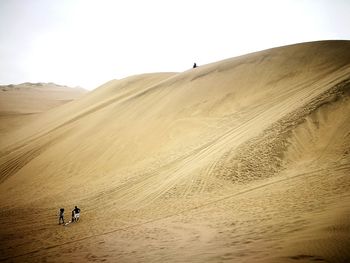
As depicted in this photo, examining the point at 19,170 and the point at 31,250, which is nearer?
the point at 31,250

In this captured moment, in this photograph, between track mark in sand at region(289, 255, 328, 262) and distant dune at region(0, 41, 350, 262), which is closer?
track mark in sand at region(289, 255, 328, 262)

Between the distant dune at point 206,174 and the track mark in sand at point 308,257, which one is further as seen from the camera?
the distant dune at point 206,174

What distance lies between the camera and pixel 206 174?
12.3m

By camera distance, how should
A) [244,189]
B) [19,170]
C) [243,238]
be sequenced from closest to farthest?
1. [243,238]
2. [244,189]
3. [19,170]

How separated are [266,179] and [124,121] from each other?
1322 cm

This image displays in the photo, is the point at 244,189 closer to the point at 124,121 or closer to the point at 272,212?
the point at 272,212

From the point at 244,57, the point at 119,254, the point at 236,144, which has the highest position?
the point at 244,57

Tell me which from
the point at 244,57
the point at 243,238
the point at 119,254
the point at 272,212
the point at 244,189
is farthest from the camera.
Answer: the point at 244,57

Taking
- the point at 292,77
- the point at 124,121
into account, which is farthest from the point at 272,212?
the point at 124,121

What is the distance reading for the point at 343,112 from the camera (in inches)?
512

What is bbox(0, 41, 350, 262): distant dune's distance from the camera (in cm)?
705

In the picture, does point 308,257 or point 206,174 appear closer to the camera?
point 308,257

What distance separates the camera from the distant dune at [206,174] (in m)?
7.05

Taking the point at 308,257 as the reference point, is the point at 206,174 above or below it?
above
